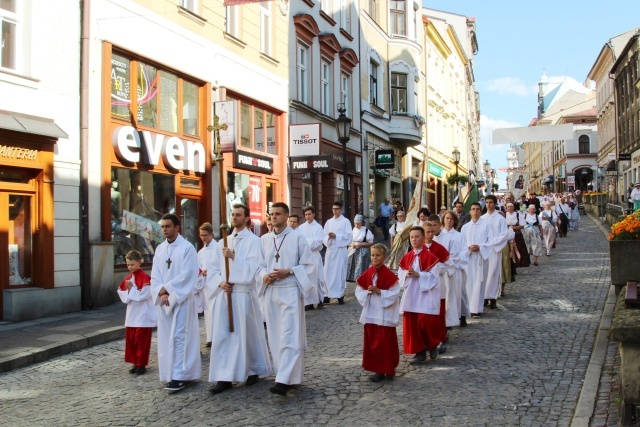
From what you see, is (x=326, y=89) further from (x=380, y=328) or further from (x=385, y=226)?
(x=380, y=328)

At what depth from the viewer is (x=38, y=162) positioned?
11.8 metres

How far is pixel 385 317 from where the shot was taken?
7.04m

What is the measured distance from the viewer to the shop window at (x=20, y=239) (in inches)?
459

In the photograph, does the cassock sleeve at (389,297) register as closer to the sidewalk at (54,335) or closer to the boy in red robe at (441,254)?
the boy in red robe at (441,254)

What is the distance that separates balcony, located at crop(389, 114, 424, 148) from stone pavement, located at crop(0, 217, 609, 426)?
72.3 ft

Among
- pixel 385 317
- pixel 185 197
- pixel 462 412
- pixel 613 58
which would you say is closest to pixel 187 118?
pixel 185 197

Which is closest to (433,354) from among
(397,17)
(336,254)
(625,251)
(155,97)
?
(625,251)

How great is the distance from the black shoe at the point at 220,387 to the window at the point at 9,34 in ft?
25.2

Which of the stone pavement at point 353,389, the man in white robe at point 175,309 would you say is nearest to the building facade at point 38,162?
the stone pavement at point 353,389

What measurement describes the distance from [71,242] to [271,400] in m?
7.33

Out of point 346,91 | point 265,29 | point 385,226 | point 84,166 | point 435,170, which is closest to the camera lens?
point 84,166

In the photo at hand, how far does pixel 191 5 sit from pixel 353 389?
12629mm

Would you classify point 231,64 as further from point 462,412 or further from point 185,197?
point 462,412

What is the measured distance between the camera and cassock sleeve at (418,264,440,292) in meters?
7.91
